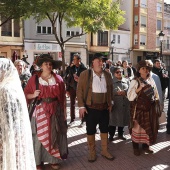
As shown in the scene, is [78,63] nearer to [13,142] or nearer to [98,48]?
[13,142]

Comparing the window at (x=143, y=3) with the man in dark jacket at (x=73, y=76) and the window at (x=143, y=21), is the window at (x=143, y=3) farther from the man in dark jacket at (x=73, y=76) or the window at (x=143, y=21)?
the man in dark jacket at (x=73, y=76)

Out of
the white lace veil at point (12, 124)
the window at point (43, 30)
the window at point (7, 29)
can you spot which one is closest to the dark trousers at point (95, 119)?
the white lace veil at point (12, 124)

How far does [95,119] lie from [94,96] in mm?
413

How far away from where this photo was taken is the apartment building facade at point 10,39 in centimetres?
2430

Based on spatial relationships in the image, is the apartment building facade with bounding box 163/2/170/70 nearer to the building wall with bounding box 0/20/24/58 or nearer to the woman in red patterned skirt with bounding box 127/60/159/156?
the building wall with bounding box 0/20/24/58

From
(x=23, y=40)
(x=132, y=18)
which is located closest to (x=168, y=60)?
(x=132, y=18)

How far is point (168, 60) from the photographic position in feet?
154

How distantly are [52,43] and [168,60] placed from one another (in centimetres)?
2648

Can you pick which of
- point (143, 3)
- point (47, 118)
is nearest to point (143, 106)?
point (47, 118)

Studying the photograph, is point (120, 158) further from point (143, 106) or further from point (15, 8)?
point (15, 8)

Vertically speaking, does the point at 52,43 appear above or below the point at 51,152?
above

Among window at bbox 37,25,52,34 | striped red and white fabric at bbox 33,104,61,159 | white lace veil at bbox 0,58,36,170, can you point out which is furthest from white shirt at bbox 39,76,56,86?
window at bbox 37,25,52,34

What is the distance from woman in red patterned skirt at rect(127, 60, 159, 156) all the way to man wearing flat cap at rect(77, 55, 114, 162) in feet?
1.64

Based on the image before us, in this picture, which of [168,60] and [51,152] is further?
[168,60]
